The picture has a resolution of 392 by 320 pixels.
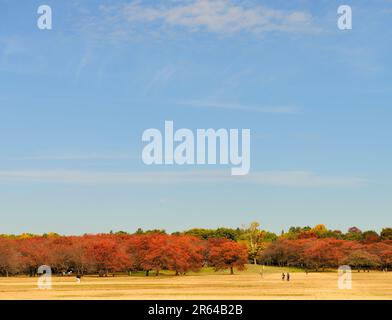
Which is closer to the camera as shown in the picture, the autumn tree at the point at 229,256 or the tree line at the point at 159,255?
the tree line at the point at 159,255

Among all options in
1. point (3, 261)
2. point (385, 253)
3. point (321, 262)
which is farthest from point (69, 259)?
point (385, 253)

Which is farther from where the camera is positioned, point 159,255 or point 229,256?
point 229,256

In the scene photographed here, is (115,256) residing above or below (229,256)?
above

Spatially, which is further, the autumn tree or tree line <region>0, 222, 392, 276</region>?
the autumn tree

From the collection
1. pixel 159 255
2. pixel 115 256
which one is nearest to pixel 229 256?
pixel 159 255

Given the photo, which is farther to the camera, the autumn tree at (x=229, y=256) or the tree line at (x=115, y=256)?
the autumn tree at (x=229, y=256)

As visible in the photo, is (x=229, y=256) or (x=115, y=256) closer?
(x=115, y=256)

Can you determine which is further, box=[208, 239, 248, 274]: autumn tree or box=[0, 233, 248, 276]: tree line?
box=[208, 239, 248, 274]: autumn tree

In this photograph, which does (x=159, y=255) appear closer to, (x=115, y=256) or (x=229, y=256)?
(x=115, y=256)
